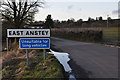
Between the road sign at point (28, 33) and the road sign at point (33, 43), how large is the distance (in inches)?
10.7

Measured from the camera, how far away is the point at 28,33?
8.83 metres

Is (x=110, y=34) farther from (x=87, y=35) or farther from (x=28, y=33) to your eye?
(x=28, y=33)

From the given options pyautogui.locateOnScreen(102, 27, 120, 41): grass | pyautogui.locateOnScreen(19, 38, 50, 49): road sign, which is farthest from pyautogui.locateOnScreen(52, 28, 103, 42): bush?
pyautogui.locateOnScreen(19, 38, 50, 49): road sign

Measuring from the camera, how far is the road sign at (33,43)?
865 cm

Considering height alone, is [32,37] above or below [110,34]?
below

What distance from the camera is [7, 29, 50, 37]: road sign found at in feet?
28.8

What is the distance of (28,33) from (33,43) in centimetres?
59

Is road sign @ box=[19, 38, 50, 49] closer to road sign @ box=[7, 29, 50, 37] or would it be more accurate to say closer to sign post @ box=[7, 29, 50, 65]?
sign post @ box=[7, 29, 50, 65]

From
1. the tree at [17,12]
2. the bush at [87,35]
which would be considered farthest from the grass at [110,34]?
the tree at [17,12]

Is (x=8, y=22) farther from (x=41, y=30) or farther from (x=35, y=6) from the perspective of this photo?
(x=41, y=30)

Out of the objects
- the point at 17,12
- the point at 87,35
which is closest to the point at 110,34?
the point at 87,35

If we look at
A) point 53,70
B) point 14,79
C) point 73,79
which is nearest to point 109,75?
point 73,79

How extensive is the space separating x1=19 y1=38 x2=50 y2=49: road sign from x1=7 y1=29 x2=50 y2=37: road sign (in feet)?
0.89

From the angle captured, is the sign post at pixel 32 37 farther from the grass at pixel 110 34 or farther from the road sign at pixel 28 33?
the grass at pixel 110 34
